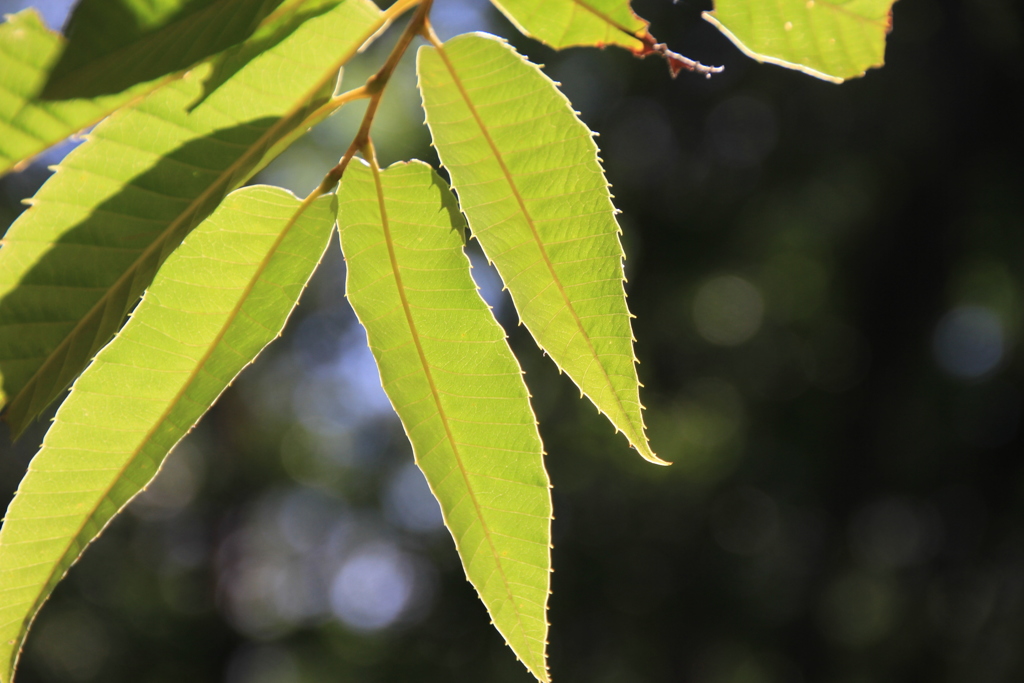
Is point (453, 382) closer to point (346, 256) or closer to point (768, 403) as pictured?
point (346, 256)

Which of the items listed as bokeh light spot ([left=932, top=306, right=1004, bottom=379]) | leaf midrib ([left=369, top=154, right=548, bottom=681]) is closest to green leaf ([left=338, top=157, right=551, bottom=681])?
leaf midrib ([left=369, top=154, right=548, bottom=681])

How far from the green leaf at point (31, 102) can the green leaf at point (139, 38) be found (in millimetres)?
31

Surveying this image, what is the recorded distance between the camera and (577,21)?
535mm

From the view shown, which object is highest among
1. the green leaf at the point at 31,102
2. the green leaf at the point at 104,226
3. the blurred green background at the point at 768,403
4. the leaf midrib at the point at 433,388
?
the green leaf at the point at 31,102

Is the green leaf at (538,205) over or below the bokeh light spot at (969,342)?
over

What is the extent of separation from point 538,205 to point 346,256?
6.5 inches

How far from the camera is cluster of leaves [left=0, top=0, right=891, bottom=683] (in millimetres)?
483

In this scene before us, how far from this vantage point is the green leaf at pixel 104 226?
478 millimetres

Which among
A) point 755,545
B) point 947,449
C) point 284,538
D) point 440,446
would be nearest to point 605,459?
point 755,545

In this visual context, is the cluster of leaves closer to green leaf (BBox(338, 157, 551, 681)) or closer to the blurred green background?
green leaf (BBox(338, 157, 551, 681))

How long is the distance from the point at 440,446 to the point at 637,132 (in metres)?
7.82

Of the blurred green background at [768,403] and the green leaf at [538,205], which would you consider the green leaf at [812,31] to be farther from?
the blurred green background at [768,403]

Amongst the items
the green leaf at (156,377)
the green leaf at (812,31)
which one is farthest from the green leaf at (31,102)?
the green leaf at (812,31)

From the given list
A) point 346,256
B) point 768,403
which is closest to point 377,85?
point 346,256
